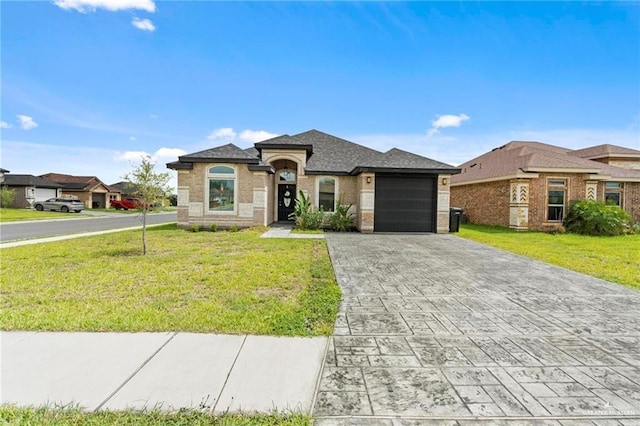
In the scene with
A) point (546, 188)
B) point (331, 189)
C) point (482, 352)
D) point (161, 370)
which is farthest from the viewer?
point (546, 188)

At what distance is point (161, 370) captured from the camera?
119 inches

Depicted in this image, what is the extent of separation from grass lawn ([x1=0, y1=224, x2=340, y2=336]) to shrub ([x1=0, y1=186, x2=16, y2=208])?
35.7 meters

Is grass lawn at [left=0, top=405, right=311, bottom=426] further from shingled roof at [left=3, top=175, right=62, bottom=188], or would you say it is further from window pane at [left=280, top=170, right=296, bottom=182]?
shingled roof at [left=3, top=175, right=62, bottom=188]

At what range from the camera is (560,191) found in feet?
58.2

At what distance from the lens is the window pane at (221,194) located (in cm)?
1625

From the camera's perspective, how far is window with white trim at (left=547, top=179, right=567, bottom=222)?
17.7 metres

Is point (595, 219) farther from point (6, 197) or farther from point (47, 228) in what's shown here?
point (6, 197)

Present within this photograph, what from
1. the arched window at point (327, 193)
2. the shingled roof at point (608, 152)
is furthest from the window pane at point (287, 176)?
the shingled roof at point (608, 152)

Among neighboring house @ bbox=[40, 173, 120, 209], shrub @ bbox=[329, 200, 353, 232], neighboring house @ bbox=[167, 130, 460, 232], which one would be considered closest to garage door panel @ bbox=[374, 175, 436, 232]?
neighboring house @ bbox=[167, 130, 460, 232]

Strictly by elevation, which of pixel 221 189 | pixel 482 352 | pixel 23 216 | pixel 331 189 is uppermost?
pixel 331 189

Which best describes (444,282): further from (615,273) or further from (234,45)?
(234,45)

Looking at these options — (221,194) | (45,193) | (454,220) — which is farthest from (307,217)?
(45,193)

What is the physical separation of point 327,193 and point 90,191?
1761 inches

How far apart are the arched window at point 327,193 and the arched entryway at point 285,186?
7.29ft
